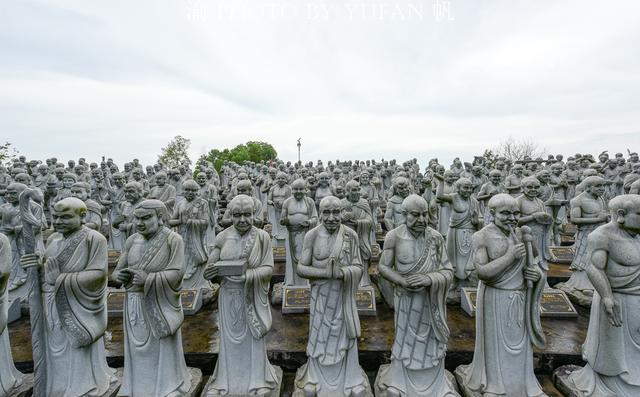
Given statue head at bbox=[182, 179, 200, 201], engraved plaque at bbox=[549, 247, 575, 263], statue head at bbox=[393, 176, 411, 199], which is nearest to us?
statue head at bbox=[393, 176, 411, 199]

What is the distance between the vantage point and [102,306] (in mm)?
5164

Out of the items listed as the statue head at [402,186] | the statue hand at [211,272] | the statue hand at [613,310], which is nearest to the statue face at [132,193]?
the statue hand at [211,272]

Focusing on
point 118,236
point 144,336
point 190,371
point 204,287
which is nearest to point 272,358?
point 190,371

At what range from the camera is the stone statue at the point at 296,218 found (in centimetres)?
908

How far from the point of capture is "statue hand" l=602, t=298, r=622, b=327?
449 cm

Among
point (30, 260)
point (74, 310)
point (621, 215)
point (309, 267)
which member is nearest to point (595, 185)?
point (621, 215)

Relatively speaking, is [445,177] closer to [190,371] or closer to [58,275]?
[190,371]

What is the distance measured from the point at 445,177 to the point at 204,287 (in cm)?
787

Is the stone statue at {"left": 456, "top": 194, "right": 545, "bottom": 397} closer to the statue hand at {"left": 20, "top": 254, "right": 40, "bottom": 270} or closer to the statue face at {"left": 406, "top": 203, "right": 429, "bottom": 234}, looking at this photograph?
the statue face at {"left": 406, "top": 203, "right": 429, "bottom": 234}

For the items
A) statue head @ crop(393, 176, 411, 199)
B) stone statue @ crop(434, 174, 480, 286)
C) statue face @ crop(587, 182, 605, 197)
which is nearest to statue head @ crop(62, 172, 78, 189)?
statue head @ crop(393, 176, 411, 199)

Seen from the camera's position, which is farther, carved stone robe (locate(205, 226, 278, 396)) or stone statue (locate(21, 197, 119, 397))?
carved stone robe (locate(205, 226, 278, 396))

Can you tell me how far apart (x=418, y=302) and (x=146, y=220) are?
406 cm

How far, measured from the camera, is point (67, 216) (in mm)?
4793

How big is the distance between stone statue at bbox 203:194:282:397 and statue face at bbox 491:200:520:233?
134 inches
